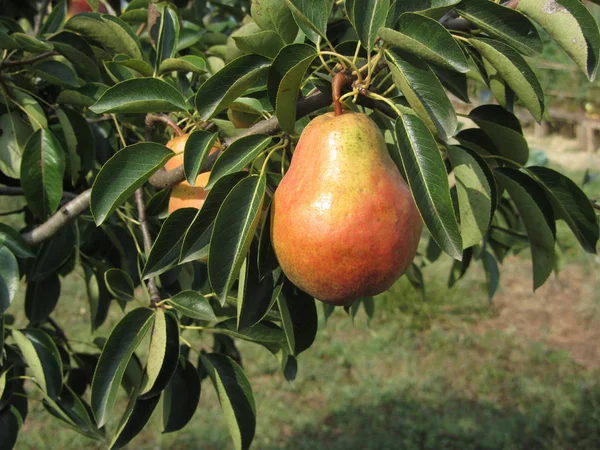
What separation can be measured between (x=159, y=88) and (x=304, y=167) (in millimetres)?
272

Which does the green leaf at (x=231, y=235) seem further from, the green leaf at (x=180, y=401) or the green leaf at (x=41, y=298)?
the green leaf at (x=41, y=298)

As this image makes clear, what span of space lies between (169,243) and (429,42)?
0.43 meters

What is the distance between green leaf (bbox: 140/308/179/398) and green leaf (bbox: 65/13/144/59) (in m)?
0.49

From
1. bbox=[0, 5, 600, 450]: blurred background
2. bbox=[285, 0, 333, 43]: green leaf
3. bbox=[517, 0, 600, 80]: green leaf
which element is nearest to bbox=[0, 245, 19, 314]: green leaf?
bbox=[285, 0, 333, 43]: green leaf

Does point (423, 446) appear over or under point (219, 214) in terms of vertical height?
under

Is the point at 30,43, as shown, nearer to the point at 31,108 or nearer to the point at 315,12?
the point at 31,108

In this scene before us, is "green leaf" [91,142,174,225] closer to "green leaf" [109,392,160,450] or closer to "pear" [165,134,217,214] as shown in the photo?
"pear" [165,134,217,214]

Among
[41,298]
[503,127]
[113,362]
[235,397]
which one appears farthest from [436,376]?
[113,362]

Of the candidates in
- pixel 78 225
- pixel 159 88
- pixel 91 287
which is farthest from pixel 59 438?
pixel 159 88

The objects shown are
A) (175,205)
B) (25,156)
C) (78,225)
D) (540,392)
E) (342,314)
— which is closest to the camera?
(175,205)

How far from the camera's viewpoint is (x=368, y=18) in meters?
0.86

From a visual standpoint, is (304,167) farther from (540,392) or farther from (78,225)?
→ (540,392)

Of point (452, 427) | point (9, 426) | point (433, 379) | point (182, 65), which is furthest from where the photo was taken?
point (433, 379)

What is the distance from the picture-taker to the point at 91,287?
1.64 meters
